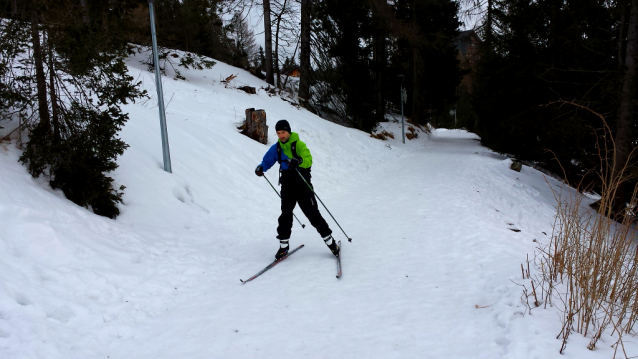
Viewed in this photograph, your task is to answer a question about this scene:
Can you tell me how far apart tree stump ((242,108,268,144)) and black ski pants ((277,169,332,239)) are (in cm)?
669

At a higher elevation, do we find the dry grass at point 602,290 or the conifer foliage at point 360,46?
the conifer foliage at point 360,46

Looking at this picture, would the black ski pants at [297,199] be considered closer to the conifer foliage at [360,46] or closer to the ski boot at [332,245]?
the ski boot at [332,245]

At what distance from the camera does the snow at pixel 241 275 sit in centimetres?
292

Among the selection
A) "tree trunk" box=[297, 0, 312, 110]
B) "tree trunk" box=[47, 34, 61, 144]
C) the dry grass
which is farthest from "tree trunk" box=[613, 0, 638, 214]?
"tree trunk" box=[297, 0, 312, 110]

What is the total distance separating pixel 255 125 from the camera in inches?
444

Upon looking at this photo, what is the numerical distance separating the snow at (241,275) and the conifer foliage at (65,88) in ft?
0.95

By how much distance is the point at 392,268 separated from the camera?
4.46 m

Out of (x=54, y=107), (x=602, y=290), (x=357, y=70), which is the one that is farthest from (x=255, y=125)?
(x=602, y=290)

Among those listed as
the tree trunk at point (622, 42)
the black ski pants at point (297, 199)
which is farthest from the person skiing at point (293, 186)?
the tree trunk at point (622, 42)

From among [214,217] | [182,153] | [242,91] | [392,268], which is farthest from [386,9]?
[392,268]

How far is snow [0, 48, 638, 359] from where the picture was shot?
2.92 m

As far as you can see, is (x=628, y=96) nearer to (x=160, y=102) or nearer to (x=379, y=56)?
(x=160, y=102)

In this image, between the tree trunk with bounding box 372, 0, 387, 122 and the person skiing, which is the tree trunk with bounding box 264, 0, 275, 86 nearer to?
the tree trunk with bounding box 372, 0, 387, 122

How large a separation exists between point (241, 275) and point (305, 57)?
15142mm
